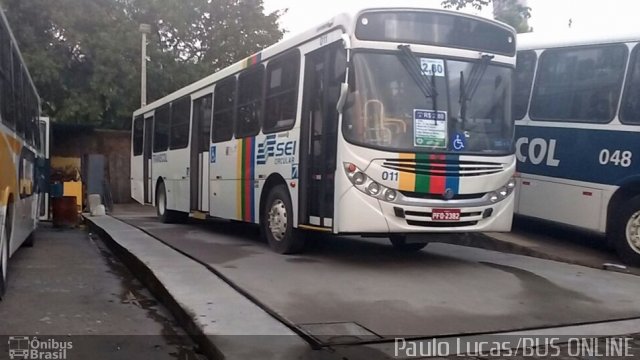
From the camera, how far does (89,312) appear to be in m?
6.09

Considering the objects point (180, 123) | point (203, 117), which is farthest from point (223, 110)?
point (180, 123)

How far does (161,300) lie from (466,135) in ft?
12.7

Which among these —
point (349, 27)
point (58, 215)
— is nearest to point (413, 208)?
point (349, 27)

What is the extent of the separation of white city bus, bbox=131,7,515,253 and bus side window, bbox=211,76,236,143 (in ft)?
6.47

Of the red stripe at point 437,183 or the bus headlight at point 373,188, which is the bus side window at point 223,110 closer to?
the bus headlight at point 373,188

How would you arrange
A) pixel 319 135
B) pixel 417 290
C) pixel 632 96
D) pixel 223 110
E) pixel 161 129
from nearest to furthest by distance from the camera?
pixel 417 290 → pixel 319 135 → pixel 632 96 → pixel 223 110 → pixel 161 129

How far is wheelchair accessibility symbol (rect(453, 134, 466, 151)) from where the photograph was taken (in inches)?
294

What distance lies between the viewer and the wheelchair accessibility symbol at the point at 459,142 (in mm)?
7477

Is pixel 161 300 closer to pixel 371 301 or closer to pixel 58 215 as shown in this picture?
pixel 371 301

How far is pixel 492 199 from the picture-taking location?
25.3ft

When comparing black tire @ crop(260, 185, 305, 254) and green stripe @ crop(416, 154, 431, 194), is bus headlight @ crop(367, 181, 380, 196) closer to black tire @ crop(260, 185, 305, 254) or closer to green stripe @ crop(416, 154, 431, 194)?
green stripe @ crop(416, 154, 431, 194)

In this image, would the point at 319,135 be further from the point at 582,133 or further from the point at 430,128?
the point at 582,133

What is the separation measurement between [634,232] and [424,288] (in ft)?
10.9

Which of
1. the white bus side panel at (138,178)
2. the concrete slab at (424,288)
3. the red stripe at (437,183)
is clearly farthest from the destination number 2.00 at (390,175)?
the white bus side panel at (138,178)
